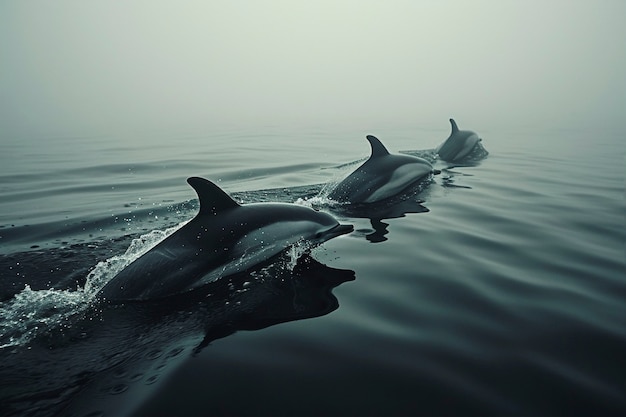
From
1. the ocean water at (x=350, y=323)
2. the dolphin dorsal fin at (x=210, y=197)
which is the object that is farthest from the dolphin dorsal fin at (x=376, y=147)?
the dolphin dorsal fin at (x=210, y=197)

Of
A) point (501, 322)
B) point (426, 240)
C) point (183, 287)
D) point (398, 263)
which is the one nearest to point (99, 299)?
point (183, 287)

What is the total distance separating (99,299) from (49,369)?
1.30 meters

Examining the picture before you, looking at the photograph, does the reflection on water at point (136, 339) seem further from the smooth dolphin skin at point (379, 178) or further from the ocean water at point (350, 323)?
the smooth dolphin skin at point (379, 178)

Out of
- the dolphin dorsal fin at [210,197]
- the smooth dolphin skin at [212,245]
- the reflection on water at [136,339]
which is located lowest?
the reflection on water at [136,339]

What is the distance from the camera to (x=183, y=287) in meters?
4.73

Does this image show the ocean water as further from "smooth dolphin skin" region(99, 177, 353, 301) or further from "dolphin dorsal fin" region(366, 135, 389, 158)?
"dolphin dorsal fin" region(366, 135, 389, 158)

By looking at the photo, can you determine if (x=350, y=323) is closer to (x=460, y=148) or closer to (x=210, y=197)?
(x=210, y=197)

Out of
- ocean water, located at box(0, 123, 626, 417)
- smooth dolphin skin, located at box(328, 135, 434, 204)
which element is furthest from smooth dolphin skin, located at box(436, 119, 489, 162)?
ocean water, located at box(0, 123, 626, 417)

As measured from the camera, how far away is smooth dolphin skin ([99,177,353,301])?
4.66 meters

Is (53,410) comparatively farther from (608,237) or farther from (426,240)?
(608,237)

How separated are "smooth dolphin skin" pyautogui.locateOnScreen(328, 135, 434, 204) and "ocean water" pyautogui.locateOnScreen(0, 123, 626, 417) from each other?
113 centimetres

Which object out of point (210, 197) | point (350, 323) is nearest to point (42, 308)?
point (210, 197)

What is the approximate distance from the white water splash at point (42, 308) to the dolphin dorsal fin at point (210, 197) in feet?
5.07

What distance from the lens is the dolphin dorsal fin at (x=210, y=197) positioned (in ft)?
16.2
